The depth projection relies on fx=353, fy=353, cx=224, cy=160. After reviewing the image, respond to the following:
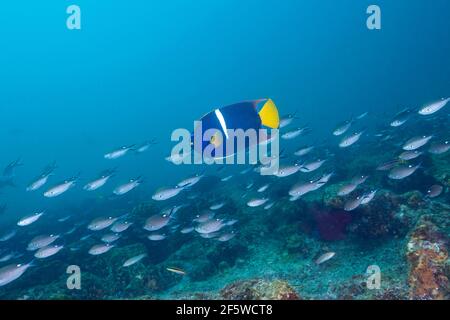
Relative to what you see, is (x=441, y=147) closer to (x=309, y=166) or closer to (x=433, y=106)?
(x=433, y=106)

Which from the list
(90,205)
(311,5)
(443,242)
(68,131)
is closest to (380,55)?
(311,5)

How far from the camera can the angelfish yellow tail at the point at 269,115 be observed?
3199mm

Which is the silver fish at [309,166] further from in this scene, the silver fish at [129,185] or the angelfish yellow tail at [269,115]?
the angelfish yellow tail at [269,115]

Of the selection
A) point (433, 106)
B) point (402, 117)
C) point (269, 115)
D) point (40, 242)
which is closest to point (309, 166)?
point (402, 117)

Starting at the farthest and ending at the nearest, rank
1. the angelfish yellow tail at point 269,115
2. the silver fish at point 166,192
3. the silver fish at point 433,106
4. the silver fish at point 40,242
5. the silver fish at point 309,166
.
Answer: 1. the silver fish at point 309,166
2. the silver fish at point 166,192
3. the silver fish at point 40,242
4. the silver fish at point 433,106
5. the angelfish yellow tail at point 269,115

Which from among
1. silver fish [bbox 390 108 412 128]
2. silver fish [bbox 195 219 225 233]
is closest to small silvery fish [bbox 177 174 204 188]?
silver fish [bbox 195 219 225 233]

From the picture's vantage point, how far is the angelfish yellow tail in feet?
10.5

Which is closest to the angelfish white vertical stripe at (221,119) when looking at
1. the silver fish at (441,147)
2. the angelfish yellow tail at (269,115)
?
the angelfish yellow tail at (269,115)

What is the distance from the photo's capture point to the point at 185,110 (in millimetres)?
158000

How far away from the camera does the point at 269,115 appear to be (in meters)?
3.21

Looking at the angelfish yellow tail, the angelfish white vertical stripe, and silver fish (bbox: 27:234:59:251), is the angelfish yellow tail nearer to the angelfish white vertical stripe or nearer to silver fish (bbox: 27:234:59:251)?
the angelfish white vertical stripe

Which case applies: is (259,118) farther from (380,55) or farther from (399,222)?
(380,55)
